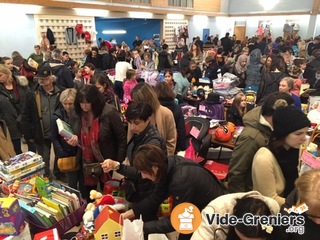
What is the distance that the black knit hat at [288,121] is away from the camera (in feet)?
5.56

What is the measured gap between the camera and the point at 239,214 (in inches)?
50.9

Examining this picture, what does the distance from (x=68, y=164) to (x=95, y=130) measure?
506 mm

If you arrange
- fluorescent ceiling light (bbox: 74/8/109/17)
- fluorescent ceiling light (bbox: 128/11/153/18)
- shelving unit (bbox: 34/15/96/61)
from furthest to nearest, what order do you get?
fluorescent ceiling light (bbox: 128/11/153/18) → fluorescent ceiling light (bbox: 74/8/109/17) → shelving unit (bbox: 34/15/96/61)

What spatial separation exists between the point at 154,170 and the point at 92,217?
60 centimetres

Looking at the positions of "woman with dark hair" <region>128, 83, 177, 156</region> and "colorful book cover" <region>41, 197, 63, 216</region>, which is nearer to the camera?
"colorful book cover" <region>41, 197, 63, 216</region>

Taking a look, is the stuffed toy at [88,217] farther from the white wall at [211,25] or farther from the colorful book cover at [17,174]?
the white wall at [211,25]

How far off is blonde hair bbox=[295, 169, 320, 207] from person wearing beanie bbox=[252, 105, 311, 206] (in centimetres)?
38

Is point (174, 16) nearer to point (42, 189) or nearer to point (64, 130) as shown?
A: point (64, 130)

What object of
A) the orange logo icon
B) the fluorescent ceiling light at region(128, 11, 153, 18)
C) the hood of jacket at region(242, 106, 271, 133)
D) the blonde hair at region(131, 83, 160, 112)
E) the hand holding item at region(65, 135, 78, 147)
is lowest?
the hand holding item at region(65, 135, 78, 147)

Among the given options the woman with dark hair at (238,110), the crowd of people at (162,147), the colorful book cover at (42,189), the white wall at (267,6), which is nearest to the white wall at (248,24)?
the white wall at (267,6)

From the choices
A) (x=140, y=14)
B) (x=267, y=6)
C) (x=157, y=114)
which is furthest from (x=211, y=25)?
(x=157, y=114)

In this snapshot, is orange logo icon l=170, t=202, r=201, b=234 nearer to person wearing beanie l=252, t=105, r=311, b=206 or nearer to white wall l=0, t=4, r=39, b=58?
person wearing beanie l=252, t=105, r=311, b=206

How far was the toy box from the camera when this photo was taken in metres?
1.62

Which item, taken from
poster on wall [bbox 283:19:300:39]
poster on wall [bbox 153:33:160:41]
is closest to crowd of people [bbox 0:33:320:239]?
poster on wall [bbox 153:33:160:41]
